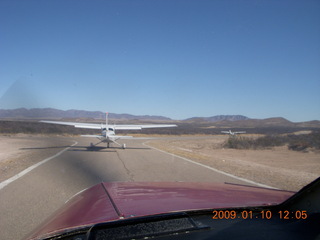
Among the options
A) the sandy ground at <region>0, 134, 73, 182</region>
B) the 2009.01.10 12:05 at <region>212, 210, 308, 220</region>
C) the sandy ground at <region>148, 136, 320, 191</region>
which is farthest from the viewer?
the sandy ground at <region>0, 134, 73, 182</region>

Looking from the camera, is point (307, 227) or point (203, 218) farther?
point (203, 218)

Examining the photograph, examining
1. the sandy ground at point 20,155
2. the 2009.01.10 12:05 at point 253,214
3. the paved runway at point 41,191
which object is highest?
the 2009.01.10 12:05 at point 253,214

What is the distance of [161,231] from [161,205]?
75 centimetres

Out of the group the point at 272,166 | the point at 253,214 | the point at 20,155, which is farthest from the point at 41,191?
the point at 272,166

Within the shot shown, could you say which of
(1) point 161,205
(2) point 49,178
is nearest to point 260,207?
(1) point 161,205

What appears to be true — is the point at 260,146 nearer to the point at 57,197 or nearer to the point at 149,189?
the point at 57,197

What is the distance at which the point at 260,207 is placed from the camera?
3.15 metres

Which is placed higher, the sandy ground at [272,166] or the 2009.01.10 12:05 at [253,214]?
the 2009.01.10 12:05 at [253,214]

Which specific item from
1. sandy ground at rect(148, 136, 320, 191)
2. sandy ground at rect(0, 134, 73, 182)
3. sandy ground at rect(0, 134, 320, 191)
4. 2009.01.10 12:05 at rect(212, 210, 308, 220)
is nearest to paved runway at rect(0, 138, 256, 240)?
sandy ground at rect(0, 134, 73, 182)

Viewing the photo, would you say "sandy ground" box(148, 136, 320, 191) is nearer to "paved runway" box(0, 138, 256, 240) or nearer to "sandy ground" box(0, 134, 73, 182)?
"paved runway" box(0, 138, 256, 240)

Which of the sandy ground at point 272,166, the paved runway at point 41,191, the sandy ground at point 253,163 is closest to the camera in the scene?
the paved runway at point 41,191

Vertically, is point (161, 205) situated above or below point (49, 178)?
above

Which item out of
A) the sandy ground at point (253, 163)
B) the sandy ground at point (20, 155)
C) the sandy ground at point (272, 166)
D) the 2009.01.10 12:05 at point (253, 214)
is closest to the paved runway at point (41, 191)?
the sandy ground at point (20, 155)

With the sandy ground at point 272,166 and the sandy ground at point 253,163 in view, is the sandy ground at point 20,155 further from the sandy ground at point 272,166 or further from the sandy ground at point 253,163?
the sandy ground at point 272,166
